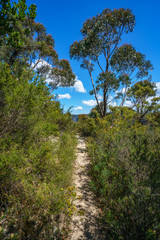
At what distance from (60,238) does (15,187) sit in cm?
128

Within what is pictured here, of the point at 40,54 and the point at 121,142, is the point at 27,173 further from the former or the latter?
the point at 40,54

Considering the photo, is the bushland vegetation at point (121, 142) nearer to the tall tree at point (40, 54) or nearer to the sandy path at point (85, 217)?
the sandy path at point (85, 217)

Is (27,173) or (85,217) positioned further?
(27,173)

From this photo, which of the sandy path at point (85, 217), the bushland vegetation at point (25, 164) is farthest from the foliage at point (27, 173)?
the sandy path at point (85, 217)

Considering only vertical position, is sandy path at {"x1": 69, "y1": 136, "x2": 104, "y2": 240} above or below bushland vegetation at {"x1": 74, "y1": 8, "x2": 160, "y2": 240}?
below

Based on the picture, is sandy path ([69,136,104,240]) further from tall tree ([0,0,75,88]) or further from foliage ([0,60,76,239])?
tall tree ([0,0,75,88])

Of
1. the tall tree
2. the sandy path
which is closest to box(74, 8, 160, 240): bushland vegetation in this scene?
the sandy path

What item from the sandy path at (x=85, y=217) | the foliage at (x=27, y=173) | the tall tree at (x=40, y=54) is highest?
the tall tree at (x=40, y=54)

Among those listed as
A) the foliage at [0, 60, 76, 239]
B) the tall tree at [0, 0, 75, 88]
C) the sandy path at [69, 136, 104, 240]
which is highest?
the tall tree at [0, 0, 75, 88]

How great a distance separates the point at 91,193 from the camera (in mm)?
3402

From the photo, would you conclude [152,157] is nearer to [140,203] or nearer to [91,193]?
[140,203]

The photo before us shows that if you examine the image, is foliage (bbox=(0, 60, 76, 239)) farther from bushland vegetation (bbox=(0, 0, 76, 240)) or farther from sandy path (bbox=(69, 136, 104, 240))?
sandy path (bbox=(69, 136, 104, 240))

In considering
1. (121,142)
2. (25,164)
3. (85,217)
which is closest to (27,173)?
(25,164)

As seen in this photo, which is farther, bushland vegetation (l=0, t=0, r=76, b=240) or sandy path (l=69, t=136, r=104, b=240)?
sandy path (l=69, t=136, r=104, b=240)
